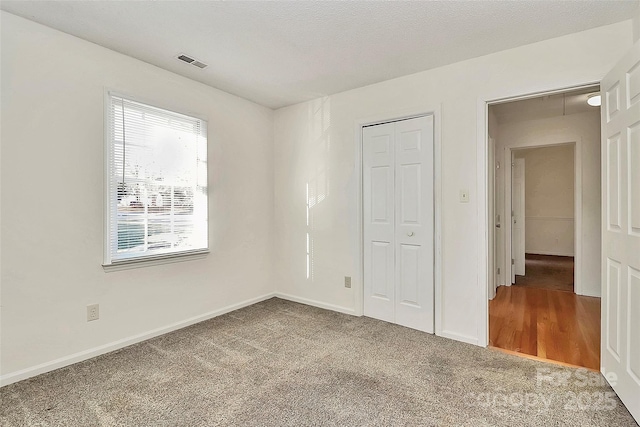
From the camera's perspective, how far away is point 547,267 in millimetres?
6250

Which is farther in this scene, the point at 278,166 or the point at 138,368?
the point at 278,166

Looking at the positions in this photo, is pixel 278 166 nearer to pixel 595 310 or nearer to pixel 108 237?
pixel 108 237

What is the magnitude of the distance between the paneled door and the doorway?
796 mm

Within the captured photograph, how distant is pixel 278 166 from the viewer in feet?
13.9

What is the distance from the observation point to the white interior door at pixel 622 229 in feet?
5.82

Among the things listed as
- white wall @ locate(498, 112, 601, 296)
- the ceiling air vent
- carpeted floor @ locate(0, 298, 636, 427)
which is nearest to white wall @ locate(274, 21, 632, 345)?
carpeted floor @ locate(0, 298, 636, 427)

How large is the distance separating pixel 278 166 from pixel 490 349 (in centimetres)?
305

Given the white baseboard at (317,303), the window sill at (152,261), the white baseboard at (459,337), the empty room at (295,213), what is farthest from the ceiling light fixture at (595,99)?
the window sill at (152,261)

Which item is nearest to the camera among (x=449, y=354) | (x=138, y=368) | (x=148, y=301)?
(x=138, y=368)

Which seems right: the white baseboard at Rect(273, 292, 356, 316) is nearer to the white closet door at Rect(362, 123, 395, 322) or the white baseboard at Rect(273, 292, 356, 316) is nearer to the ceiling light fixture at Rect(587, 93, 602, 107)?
the white closet door at Rect(362, 123, 395, 322)

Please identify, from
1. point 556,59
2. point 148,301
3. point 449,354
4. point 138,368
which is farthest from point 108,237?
point 556,59

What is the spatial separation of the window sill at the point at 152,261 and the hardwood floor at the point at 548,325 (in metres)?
2.88

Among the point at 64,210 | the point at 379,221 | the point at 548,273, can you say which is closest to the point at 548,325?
the point at 379,221

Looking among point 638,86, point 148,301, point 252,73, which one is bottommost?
point 148,301
